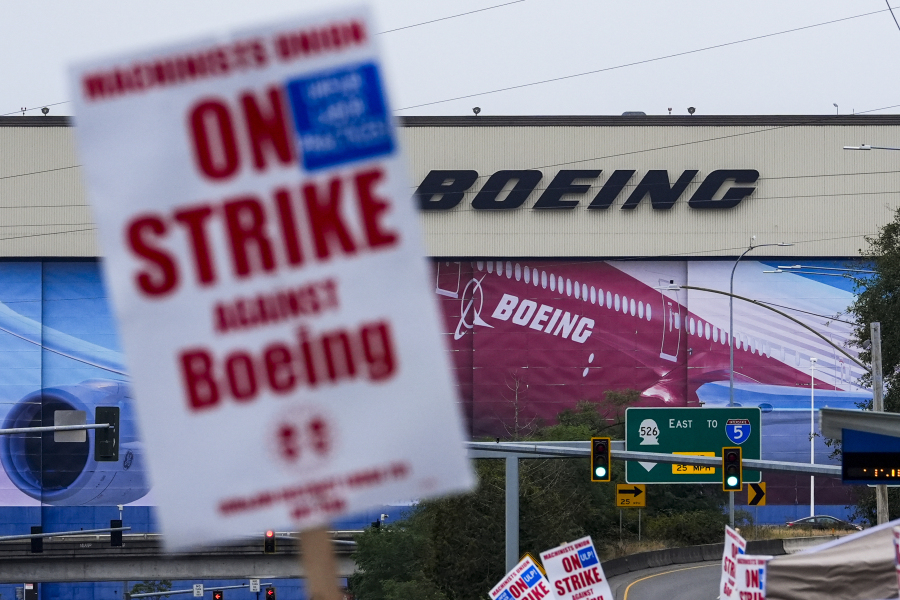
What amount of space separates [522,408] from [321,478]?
6936 cm

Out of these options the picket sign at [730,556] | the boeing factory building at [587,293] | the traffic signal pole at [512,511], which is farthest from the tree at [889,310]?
the picket sign at [730,556]

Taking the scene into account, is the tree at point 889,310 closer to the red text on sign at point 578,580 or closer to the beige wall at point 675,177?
the beige wall at point 675,177

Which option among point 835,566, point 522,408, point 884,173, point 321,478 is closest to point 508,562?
point 835,566

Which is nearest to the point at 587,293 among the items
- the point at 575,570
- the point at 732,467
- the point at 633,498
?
the point at 633,498

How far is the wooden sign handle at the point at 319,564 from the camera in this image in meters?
2.78

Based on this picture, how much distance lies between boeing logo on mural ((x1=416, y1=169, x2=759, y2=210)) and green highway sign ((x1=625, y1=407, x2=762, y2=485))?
132ft

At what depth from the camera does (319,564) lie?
2.79m

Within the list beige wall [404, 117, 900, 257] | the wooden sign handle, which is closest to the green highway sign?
the wooden sign handle

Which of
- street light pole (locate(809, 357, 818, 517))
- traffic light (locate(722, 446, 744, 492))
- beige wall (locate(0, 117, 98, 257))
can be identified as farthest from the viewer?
beige wall (locate(0, 117, 98, 257))

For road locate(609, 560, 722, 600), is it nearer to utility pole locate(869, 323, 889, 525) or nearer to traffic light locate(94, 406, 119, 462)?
utility pole locate(869, 323, 889, 525)

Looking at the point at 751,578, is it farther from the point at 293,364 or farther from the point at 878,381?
the point at 878,381

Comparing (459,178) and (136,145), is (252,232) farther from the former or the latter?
(459,178)

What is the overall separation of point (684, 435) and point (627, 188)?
41516 mm

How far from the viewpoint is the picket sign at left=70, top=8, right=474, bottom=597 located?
113 inches
